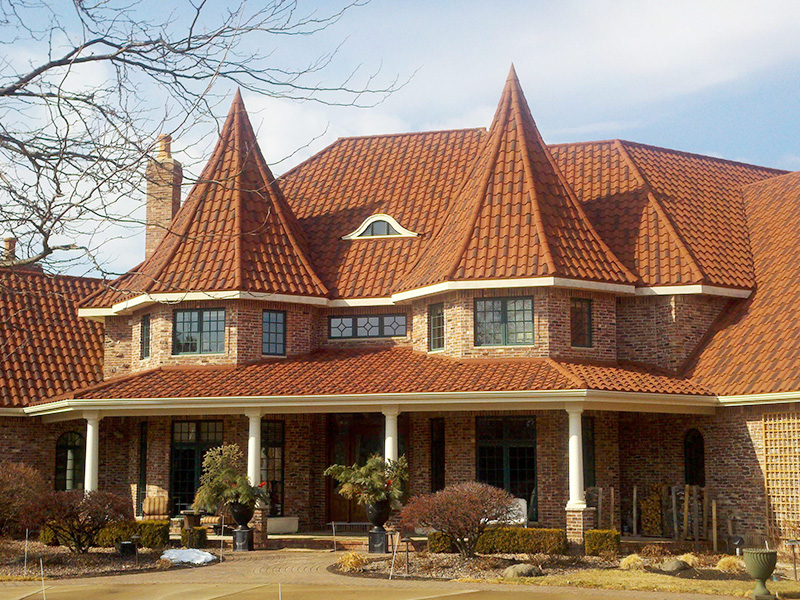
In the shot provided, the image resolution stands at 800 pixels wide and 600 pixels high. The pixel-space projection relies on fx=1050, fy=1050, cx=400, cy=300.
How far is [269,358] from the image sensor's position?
25156mm

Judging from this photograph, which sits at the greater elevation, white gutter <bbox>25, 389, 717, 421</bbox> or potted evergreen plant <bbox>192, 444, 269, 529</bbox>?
white gutter <bbox>25, 389, 717, 421</bbox>

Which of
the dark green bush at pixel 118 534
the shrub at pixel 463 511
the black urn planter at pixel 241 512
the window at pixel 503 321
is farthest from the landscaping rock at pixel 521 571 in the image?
the dark green bush at pixel 118 534

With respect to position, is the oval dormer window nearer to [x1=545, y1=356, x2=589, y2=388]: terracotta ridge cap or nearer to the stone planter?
[x1=545, y1=356, x2=589, y2=388]: terracotta ridge cap

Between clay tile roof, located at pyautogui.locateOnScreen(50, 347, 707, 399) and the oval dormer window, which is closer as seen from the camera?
clay tile roof, located at pyautogui.locateOnScreen(50, 347, 707, 399)

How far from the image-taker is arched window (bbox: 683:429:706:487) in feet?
76.7

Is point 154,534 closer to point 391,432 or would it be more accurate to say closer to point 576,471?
point 391,432

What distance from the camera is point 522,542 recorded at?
754 inches

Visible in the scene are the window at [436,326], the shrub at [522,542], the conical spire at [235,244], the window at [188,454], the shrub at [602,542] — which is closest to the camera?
the shrub at [522,542]

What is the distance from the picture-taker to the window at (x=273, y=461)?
80.4ft

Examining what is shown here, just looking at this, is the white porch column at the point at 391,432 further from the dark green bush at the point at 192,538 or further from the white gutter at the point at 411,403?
the dark green bush at the point at 192,538

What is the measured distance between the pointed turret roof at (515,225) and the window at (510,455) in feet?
10.7

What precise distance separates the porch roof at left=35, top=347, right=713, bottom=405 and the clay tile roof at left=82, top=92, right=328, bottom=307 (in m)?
1.95

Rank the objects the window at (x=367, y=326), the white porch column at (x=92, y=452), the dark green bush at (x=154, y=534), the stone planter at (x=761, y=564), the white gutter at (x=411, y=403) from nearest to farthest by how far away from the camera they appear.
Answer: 1. the stone planter at (x=761, y=564)
2. the white gutter at (x=411, y=403)
3. the dark green bush at (x=154, y=534)
4. the white porch column at (x=92, y=452)
5. the window at (x=367, y=326)

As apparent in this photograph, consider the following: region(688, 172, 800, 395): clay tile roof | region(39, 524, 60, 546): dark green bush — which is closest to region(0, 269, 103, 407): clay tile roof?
region(39, 524, 60, 546): dark green bush
